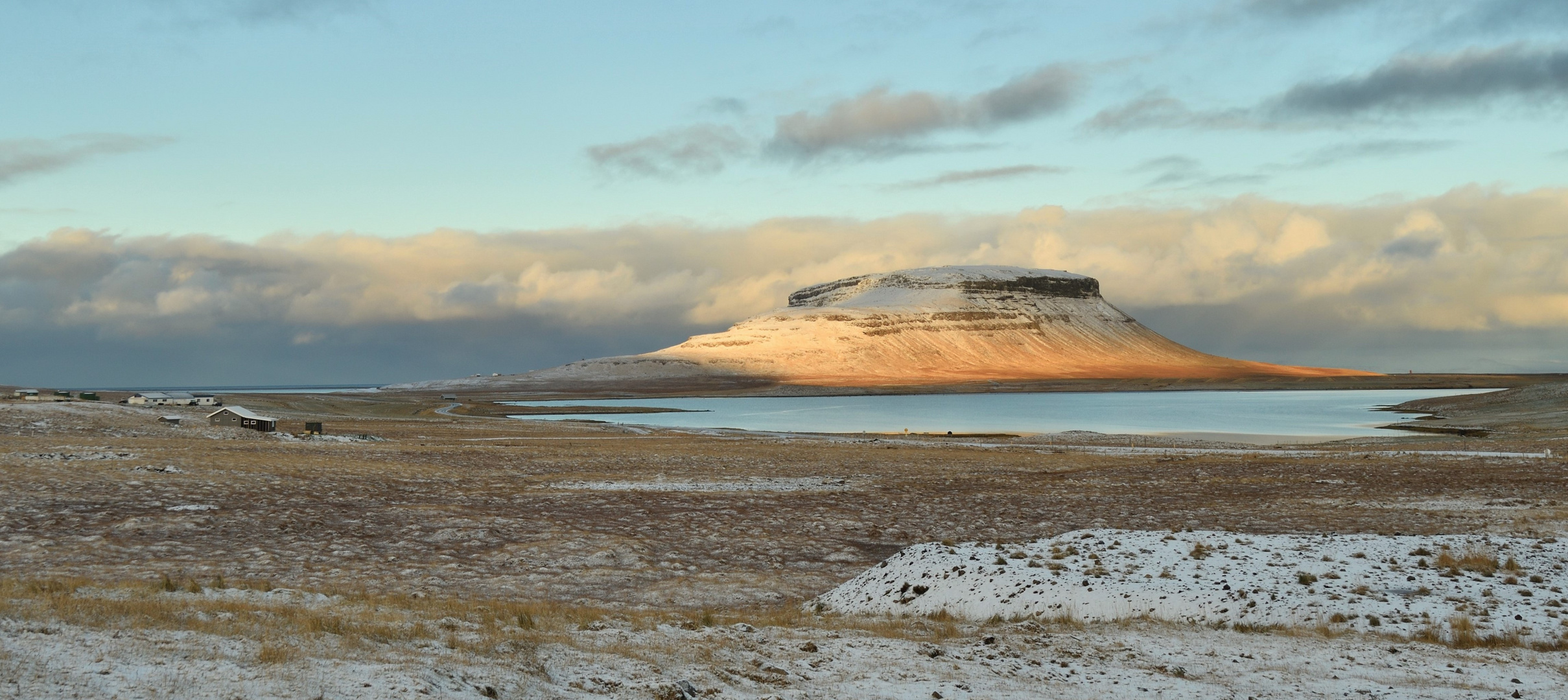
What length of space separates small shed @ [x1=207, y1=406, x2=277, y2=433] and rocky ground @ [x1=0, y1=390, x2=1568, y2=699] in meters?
6.15

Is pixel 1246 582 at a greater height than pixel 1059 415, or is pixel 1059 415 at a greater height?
pixel 1246 582

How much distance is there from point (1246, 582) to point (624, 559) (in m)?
10.2

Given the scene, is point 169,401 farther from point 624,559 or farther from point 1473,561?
point 1473,561

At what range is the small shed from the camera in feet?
164

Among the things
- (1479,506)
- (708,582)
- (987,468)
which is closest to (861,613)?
(708,582)

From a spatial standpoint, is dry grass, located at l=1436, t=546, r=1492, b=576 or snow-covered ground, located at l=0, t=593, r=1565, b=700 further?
dry grass, located at l=1436, t=546, r=1492, b=576

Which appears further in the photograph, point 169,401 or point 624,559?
point 169,401

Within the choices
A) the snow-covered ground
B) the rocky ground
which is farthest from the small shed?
the snow-covered ground

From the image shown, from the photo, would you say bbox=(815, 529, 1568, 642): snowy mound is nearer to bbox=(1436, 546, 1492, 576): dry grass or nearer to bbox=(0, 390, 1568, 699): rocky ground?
bbox=(1436, 546, 1492, 576): dry grass

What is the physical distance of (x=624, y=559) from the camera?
58.6ft

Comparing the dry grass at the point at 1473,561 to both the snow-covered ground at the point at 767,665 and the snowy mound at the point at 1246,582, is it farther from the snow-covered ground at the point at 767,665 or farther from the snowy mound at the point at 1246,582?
the snow-covered ground at the point at 767,665

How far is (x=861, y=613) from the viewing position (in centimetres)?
1314

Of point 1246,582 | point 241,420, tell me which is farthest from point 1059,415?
point 1246,582

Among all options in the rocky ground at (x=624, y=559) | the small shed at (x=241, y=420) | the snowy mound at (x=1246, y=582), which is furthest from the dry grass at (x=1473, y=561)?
the small shed at (x=241, y=420)
